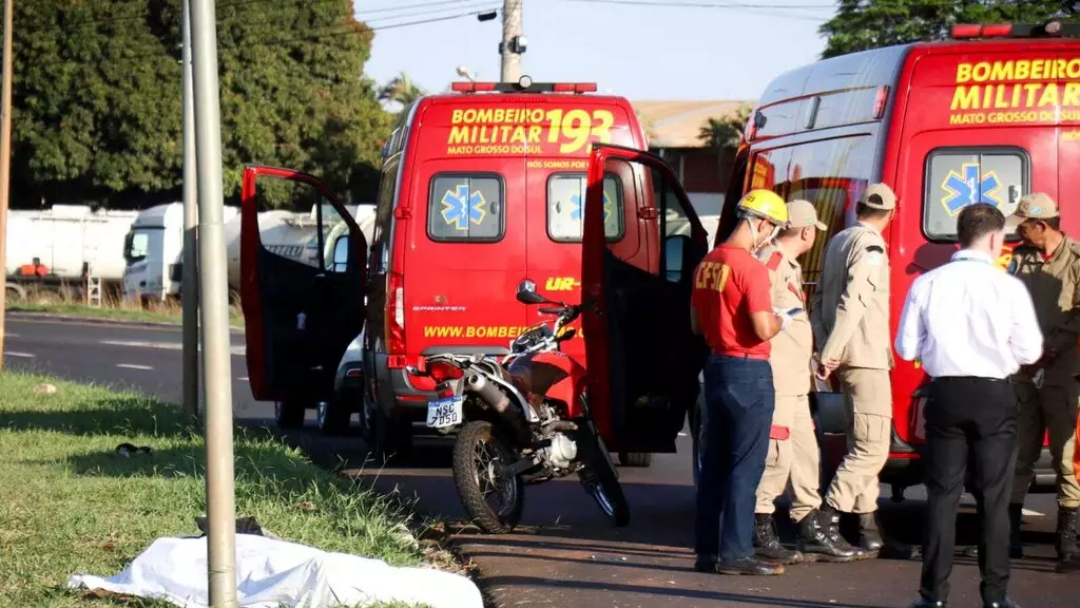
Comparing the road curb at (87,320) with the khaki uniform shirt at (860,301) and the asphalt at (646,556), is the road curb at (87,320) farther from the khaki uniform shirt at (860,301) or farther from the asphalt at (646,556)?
the khaki uniform shirt at (860,301)

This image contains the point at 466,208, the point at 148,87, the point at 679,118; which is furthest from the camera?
the point at 679,118

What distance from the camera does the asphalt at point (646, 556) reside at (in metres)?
7.38

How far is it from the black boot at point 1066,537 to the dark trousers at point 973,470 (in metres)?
1.66

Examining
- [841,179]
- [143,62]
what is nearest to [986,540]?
[841,179]

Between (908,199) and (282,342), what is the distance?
695 cm

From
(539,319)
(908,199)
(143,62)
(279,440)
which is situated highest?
(143,62)

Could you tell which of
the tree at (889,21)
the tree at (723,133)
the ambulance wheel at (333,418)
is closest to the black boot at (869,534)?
the ambulance wheel at (333,418)

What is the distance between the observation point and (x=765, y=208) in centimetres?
778

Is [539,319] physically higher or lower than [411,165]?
lower

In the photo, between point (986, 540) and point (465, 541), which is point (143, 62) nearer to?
point (465, 541)

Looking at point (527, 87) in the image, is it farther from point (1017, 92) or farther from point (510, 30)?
point (510, 30)

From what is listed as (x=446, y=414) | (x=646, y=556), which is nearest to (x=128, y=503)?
(x=446, y=414)

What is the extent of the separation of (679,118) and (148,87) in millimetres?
25106

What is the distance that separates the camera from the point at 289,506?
9039mm
